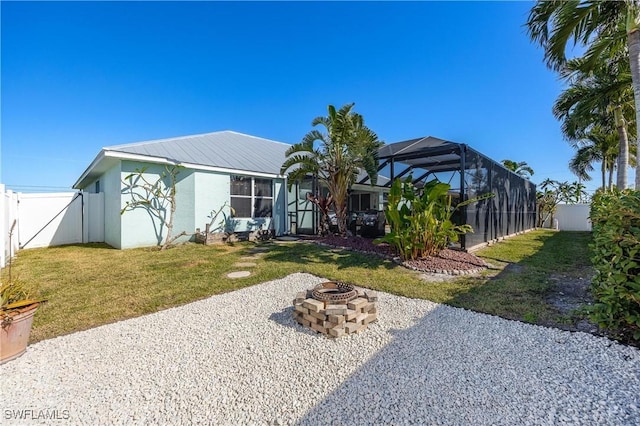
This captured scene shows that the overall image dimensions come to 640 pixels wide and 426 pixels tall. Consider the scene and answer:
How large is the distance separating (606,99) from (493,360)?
35.8 ft

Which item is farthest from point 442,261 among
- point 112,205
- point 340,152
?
point 112,205

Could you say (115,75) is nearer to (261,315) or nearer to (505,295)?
(261,315)

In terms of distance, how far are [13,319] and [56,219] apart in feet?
33.8

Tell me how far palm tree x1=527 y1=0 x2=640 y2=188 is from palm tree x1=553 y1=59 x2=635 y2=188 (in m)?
0.96

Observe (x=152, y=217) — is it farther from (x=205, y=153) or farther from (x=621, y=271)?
(x=621, y=271)

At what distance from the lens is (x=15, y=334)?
2594mm

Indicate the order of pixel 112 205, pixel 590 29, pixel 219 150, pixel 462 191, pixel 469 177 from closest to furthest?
1. pixel 590 29
2. pixel 462 191
3. pixel 469 177
4. pixel 112 205
5. pixel 219 150

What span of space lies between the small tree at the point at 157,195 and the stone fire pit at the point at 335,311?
7445 millimetres

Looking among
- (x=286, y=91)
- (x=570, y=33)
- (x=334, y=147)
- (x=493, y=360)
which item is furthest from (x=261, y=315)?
(x=286, y=91)

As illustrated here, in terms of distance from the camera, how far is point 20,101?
8539 millimetres

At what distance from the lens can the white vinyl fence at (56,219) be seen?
944 cm

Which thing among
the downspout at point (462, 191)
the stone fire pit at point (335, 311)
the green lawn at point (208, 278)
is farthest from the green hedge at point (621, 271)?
the downspout at point (462, 191)

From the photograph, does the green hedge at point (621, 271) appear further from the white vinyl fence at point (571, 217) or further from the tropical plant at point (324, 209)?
the white vinyl fence at point (571, 217)

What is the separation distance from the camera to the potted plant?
2.51 m
